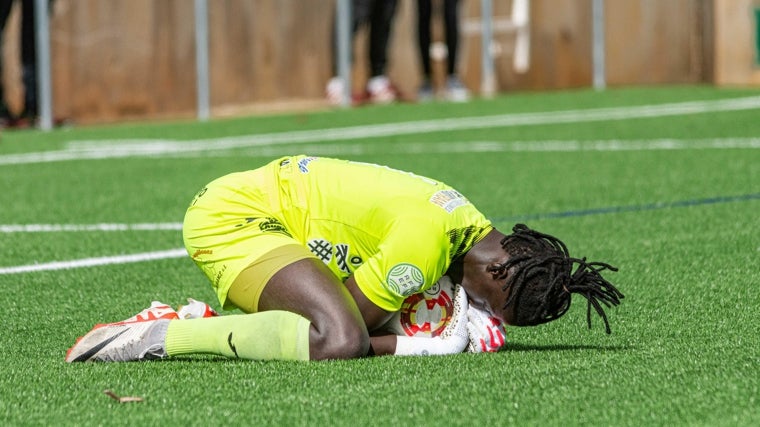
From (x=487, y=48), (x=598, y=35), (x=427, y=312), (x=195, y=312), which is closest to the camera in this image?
(x=427, y=312)

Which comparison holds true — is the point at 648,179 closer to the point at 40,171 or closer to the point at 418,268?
the point at 40,171

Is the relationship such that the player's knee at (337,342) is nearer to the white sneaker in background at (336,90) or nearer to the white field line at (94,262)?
the white field line at (94,262)

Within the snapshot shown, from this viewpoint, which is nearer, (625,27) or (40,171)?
(40,171)

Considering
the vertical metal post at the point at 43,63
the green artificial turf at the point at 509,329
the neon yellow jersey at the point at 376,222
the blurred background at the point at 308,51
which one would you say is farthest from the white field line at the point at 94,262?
the blurred background at the point at 308,51

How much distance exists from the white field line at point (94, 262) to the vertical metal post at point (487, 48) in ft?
40.0

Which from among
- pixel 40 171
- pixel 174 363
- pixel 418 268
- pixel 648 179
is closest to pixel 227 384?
pixel 174 363

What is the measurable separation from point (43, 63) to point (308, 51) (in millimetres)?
4328

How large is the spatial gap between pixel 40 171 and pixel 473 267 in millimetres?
7012

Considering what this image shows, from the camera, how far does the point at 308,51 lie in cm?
1953

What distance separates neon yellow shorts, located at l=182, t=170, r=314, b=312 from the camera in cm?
519

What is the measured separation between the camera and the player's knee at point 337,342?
4.89m

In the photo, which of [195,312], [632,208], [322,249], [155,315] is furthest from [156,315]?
[632,208]

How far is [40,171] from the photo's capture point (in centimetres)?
1163

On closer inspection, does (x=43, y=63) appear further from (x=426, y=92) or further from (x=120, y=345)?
(x=120, y=345)
